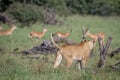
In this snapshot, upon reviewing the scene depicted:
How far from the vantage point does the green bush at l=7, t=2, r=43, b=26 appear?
1029 inches

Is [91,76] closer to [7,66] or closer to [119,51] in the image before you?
[7,66]

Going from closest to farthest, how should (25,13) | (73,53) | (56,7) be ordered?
1. (73,53)
2. (25,13)
3. (56,7)

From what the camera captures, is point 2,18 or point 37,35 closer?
point 37,35

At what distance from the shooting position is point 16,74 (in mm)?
9695

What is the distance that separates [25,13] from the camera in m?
26.2

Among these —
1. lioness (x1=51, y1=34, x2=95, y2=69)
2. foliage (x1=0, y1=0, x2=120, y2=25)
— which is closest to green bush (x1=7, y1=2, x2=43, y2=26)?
foliage (x1=0, y1=0, x2=120, y2=25)

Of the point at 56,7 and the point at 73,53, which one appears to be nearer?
the point at 73,53

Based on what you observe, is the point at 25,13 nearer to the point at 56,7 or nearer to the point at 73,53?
the point at 56,7

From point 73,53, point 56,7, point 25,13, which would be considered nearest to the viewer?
point 73,53

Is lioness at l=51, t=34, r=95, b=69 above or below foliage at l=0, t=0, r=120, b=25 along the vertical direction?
above

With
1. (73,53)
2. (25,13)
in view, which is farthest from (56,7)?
(73,53)

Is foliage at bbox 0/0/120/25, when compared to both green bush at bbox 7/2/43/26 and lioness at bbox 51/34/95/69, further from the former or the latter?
lioness at bbox 51/34/95/69

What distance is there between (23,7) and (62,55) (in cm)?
1609

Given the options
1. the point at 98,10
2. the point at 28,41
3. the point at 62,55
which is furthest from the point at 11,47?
the point at 98,10
